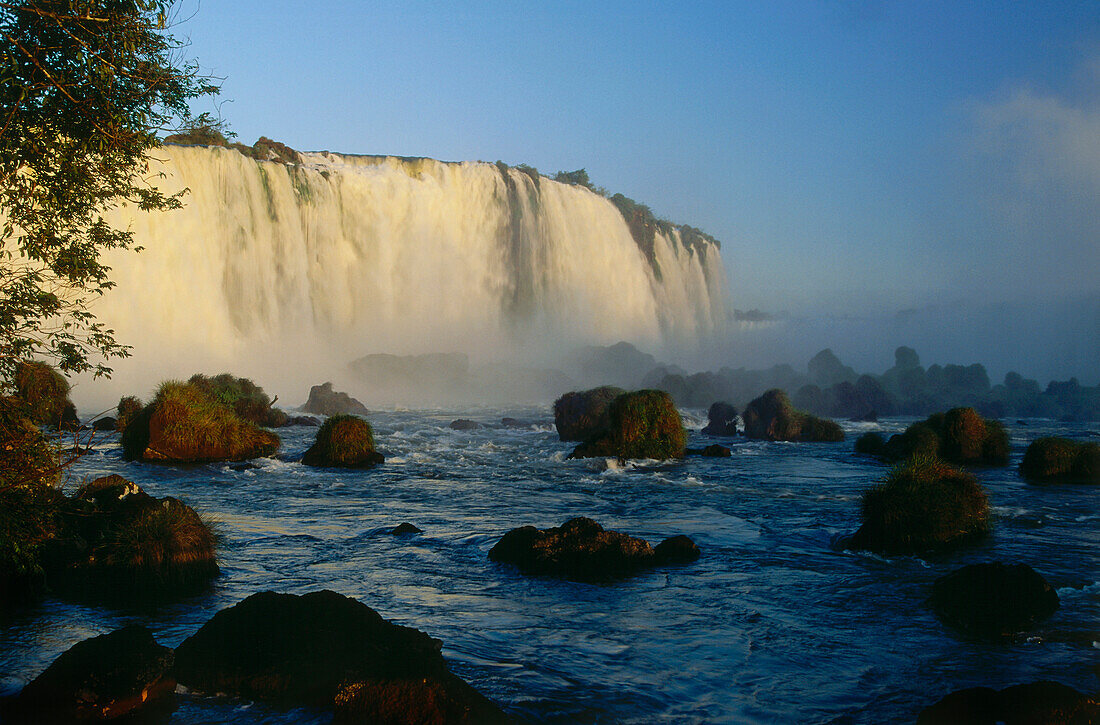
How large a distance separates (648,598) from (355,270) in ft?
153

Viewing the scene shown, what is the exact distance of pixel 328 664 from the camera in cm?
600

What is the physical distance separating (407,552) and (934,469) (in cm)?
842

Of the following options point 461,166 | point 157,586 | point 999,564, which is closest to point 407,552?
point 157,586

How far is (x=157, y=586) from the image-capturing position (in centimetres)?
857

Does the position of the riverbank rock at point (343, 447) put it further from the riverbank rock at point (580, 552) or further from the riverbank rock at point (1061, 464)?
the riverbank rock at point (1061, 464)

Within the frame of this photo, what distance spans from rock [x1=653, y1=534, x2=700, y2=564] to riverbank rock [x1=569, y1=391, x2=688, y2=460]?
35.6ft

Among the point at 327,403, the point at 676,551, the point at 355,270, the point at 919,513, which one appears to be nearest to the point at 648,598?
the point at 676,551

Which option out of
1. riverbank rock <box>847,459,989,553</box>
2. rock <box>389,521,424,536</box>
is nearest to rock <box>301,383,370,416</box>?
rock <box>389,521,424,536</box>

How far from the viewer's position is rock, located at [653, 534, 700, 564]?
1044 cm

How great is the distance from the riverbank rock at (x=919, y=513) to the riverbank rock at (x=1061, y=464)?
906 centimetres

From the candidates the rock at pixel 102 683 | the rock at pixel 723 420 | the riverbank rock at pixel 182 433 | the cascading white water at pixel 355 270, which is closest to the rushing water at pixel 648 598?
the rock at pixel 102 683

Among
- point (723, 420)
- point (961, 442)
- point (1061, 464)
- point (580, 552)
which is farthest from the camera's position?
point (723, 420)

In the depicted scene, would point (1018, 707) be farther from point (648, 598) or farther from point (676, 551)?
point (676, 551)

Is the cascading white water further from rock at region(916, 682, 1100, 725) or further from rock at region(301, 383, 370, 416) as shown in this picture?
rock at region(916, 682, 1100, 725)
